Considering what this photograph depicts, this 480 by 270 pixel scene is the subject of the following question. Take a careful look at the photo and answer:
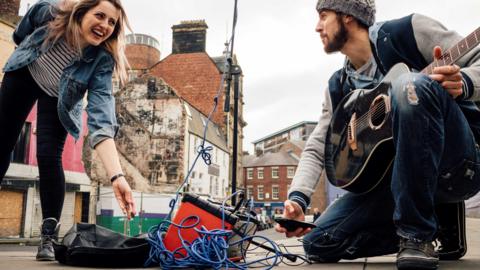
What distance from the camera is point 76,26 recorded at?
239 cm

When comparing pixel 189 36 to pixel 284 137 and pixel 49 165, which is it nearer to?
pixel 49 165

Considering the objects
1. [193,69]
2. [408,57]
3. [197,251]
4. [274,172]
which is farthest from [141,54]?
[197,251]

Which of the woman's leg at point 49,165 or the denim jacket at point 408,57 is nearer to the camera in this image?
the denim jacket at point 408,57

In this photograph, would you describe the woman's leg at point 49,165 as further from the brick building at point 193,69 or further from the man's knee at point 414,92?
the brick building at point 193,69

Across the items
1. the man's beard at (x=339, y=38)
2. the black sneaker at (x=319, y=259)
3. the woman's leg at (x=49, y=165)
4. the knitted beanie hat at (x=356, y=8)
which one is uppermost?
the knitted beanie hat at (x=356, y=8)

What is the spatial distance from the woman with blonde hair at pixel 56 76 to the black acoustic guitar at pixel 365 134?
1255mm

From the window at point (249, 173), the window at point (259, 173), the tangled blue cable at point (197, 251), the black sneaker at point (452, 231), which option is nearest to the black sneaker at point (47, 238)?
the tangled blue cable at point (197, 251)

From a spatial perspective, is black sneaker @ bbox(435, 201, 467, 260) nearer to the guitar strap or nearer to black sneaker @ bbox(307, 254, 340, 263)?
black sneaker @ bbox(307, 254, 340, 263)

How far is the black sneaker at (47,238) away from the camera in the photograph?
2414 mm

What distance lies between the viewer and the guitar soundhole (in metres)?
1.85

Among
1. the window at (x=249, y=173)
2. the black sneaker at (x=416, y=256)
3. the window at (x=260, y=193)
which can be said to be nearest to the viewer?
the black sneaker at (x=416, y=256)

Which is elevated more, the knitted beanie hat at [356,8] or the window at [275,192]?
the knitted beanie hat at [356,8]

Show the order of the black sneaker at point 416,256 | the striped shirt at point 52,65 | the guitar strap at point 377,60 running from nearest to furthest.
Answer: the black sneaker at point 416,256, the guitar strap at point 377,60, the striped shirt at point 52,65

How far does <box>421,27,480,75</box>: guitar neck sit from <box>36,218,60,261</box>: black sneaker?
7.36 ft
